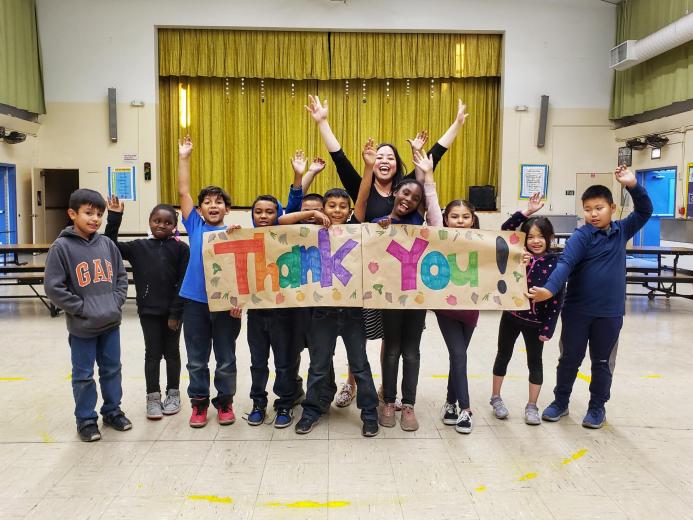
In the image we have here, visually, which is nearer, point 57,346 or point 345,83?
point 57,346

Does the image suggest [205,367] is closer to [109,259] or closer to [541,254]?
[109,259]

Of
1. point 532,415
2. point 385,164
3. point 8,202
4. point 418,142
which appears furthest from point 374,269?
point 8,202

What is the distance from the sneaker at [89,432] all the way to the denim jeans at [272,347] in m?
0.82

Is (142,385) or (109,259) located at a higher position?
(109,259)

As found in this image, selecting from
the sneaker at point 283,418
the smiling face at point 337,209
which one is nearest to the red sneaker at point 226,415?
the sneaker at point 283,418

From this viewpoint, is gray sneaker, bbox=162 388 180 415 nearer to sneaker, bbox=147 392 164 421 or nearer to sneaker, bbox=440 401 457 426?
sneaker, bbox=147 392 164 421

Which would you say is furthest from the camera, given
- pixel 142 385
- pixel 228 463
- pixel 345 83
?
pixel 345 83

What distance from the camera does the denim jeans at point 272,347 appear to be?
10.3ft

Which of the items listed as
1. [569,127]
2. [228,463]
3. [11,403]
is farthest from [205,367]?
[569,127]

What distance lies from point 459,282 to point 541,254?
54 cm

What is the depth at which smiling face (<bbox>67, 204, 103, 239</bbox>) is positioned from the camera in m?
2.92

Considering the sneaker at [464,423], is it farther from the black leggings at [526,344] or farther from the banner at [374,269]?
the banner at [374,269]

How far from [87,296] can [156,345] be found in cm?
55

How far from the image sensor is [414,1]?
35.2 ft
